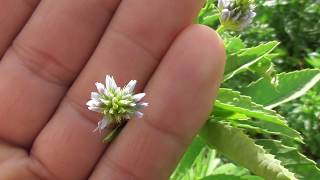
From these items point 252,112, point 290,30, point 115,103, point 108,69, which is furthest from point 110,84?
point 290,30

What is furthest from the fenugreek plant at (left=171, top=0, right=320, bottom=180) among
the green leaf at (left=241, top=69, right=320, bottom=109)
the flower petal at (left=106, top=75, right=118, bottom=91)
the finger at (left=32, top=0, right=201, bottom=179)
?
the flower petal at (left=106, top=75, right=118, bottom=91)

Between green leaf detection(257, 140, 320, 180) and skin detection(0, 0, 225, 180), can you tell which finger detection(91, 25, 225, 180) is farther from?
green leaf detection(257, 140, 320, 180)

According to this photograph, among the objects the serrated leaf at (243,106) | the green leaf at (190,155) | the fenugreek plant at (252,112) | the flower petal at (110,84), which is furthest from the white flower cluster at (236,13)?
the green leaf at (190,155)

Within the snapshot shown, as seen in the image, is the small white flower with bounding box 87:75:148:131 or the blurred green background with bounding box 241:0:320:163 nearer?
the small white flower with bounding box 87:75:148:131

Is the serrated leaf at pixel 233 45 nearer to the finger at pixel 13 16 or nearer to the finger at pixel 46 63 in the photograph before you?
the finger at pixel 46 63

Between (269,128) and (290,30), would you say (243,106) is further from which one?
(290,30)

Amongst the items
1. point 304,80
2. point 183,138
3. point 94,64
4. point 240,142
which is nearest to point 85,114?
point 94,64
